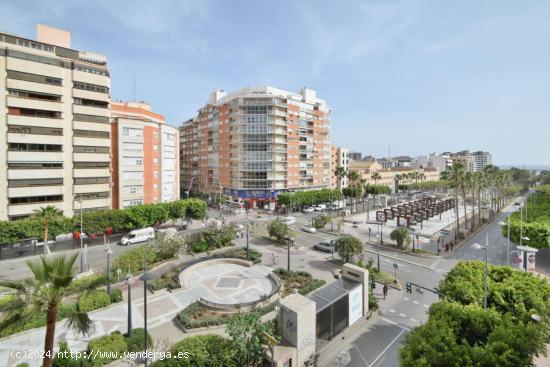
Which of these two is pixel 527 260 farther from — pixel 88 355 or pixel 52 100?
pixel 52 100

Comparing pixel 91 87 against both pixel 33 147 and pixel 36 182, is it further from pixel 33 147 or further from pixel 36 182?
pixel 36 182

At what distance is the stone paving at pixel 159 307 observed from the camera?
56.7ft

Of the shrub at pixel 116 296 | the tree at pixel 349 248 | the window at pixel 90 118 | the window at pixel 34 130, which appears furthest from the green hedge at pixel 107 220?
the tree at pixel 349 248

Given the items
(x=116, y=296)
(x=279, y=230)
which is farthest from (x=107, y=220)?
(x=279, y=230)

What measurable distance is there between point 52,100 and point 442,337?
181ft

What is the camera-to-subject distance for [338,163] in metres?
108

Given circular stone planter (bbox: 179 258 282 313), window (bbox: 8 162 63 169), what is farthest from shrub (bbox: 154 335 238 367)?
window (bbox: 8 162 63 169)

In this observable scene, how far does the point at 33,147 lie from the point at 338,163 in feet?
298

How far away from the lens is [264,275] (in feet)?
96.5

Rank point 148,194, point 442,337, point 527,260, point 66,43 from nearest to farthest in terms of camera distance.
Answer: point 442,337
point 527,260
point 66,43
point 148,194

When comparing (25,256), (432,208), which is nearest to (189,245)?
(25,256)

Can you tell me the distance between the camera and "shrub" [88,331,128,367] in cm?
1472

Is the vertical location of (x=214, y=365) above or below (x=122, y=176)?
below

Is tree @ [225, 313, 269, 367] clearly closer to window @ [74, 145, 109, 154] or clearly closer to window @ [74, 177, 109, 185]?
window @ [74, 177, 109, 185]
